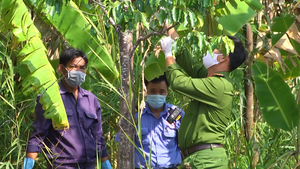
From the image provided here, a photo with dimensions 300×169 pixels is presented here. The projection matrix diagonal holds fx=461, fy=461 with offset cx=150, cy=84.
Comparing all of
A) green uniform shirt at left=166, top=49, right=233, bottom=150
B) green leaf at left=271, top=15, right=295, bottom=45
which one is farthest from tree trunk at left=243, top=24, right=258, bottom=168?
green uniform shirt at left=166, top=49, right=233, bottom=150

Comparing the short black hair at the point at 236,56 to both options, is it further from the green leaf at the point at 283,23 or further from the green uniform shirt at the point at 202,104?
the green leaf at the point at 283,23

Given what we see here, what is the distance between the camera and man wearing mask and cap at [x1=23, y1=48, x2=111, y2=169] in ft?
10.3

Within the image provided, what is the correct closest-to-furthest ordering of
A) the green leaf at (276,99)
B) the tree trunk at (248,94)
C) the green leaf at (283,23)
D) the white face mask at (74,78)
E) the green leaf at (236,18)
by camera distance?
the white face mask at (74,78) < the green leaf at (236,18) < the green leaf at (276,99) < the green leaf at (283,23) < the tree trunk at (248,94)

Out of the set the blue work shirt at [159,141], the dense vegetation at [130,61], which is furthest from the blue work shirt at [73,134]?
the blue work shirt at [159,141]

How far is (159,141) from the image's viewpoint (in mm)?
3496

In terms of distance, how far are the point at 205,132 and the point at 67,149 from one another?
0.94 meters

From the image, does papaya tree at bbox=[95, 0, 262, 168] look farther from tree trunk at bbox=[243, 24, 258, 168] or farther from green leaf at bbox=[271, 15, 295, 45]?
tree trunk at bbox=[243, 24, 258, 168]

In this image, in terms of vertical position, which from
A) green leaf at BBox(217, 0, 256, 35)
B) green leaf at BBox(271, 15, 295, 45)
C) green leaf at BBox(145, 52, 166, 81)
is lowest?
green leaf at BBox(145, 52, 166, 81)

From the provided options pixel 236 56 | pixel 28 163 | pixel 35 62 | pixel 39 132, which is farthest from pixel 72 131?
pixel 236 56

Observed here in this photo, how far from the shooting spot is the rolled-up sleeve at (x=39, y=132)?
10.2 ft

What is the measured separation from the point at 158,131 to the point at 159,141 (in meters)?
0.08

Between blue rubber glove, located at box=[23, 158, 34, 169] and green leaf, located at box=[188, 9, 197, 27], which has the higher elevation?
green leaf, located at box=[188, 9, 197, 27]

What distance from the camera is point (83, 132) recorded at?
128 inches

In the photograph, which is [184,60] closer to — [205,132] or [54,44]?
[205,132]
